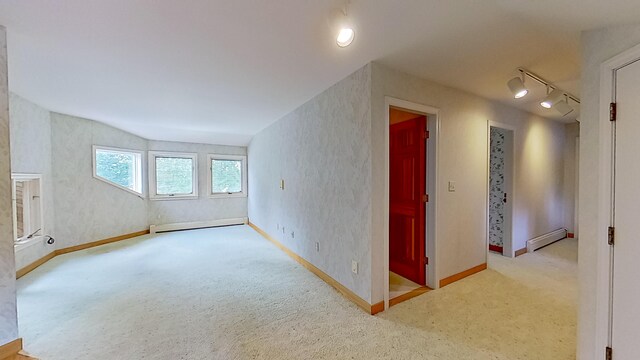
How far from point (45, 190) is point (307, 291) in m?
4.26

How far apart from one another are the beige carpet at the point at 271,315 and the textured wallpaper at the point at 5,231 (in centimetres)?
29

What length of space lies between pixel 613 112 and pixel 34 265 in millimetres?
6111

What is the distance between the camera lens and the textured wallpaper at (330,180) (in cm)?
224

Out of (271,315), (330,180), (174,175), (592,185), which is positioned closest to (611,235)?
(592,185)

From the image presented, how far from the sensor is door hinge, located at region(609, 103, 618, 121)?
130 cm

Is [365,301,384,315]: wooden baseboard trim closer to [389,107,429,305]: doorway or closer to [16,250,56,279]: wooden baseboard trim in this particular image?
[389,107,429,305]: doorway

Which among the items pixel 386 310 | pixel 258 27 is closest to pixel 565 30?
pixel 258 27

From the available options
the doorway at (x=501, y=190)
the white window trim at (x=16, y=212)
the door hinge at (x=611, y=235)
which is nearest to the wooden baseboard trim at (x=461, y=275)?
the doorway at (x=501, y=190)

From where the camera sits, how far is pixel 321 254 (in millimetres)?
2949

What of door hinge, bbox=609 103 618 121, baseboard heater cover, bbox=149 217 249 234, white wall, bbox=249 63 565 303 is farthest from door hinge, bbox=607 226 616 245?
baseboard heater cover, bbox=149 217 249 234

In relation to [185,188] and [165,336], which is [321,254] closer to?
[165,336]

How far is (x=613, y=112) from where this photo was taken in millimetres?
1312

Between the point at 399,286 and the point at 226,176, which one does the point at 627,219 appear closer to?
the point at 399,286

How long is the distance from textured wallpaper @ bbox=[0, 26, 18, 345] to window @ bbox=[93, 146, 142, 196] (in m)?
3.26
